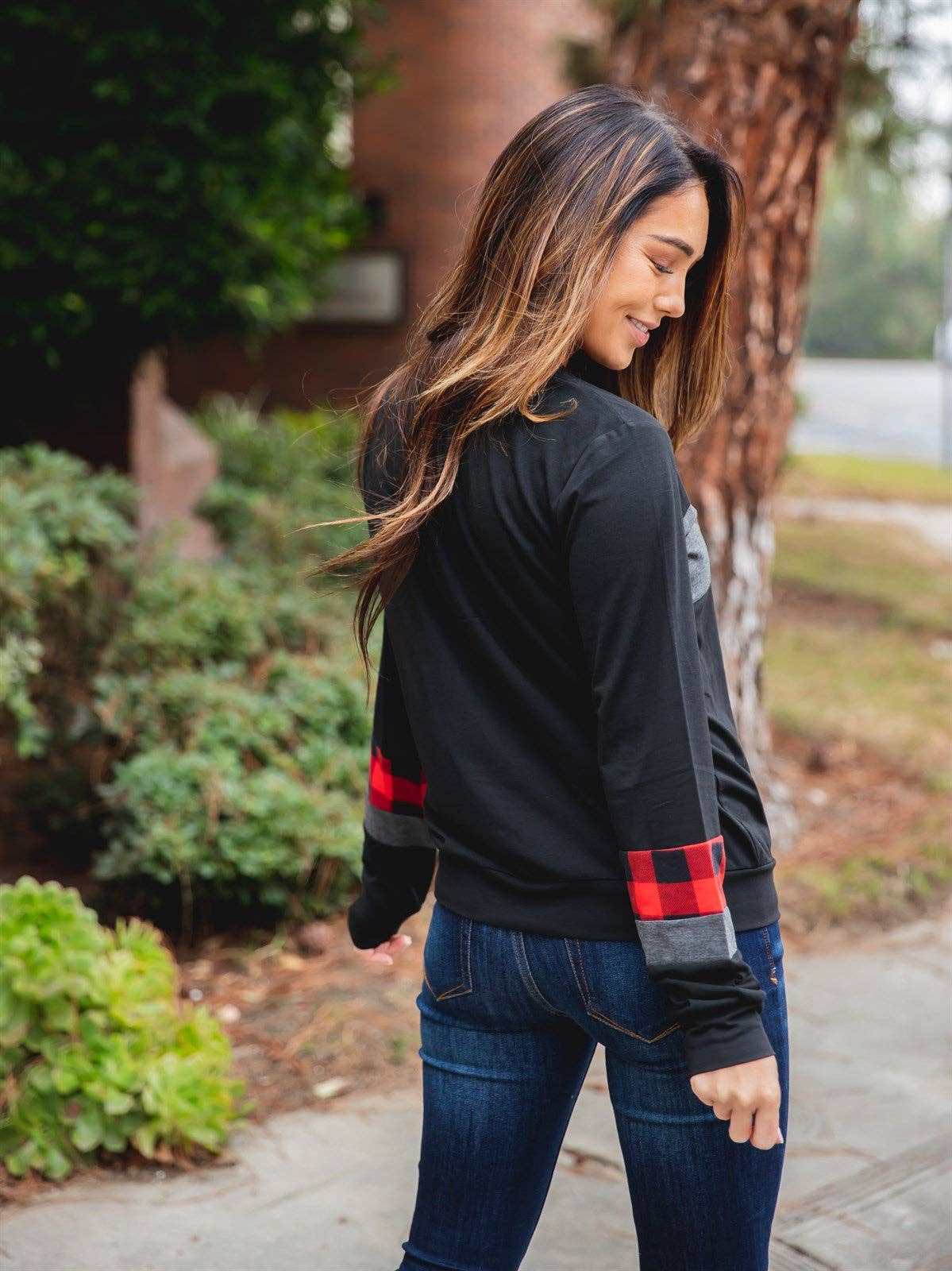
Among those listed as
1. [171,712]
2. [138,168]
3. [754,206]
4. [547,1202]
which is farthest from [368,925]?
[138,168]

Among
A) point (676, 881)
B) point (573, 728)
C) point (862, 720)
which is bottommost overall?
point (862, 720)

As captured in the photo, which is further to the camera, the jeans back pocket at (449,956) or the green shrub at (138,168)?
the green shrub at (138,168)

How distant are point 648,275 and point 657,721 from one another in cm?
55

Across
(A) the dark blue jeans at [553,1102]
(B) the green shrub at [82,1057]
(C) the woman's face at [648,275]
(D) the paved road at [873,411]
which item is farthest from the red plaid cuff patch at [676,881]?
(D) the paved road at [873,411]

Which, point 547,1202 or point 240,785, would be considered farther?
point 240,785

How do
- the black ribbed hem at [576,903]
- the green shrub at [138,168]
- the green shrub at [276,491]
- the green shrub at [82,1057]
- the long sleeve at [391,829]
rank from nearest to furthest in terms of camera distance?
the black ribbed hem at [576,903], the long sleeve at [391,829], the green shrub at [82,1057], the green shrub at [138,168], the green shrub at [276,491]

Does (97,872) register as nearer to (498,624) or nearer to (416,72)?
(498,624)

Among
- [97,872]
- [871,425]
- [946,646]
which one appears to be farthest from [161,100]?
[871,425]

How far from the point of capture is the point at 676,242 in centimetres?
161

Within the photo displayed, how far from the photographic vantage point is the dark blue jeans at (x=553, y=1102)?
153 cm

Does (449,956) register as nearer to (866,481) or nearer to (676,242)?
(676,242)

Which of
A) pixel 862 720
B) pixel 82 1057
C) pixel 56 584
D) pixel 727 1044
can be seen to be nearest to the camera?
pixel 727 1044

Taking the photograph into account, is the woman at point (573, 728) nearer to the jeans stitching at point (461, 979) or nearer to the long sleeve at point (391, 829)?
the jeans stitching at point (461, 979)

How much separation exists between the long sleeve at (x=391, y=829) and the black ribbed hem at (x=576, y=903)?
0.99ft
